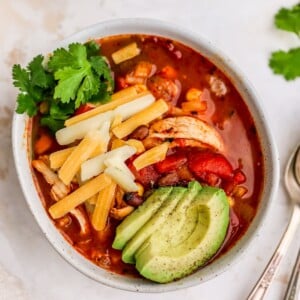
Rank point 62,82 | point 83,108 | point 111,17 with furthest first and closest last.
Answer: point 111,17 → point 83,108 → point 62,82

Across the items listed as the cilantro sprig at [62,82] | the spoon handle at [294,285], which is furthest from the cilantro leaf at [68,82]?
the spoon handle at [294,285]

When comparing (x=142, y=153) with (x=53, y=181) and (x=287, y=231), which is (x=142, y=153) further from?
(x=287, y=231)

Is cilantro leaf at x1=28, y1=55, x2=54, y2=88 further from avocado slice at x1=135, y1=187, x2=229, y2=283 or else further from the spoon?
the spoon

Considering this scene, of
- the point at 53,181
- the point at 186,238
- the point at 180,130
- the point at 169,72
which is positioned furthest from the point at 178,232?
the point at 169,72

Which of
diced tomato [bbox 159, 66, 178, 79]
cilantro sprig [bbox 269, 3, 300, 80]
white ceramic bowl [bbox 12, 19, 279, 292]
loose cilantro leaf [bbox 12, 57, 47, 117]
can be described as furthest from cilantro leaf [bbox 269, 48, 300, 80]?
loose cilantro leaf [bbox 12, 57, 47, 117]

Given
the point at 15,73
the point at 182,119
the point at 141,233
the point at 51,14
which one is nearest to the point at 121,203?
the point at 141,233
